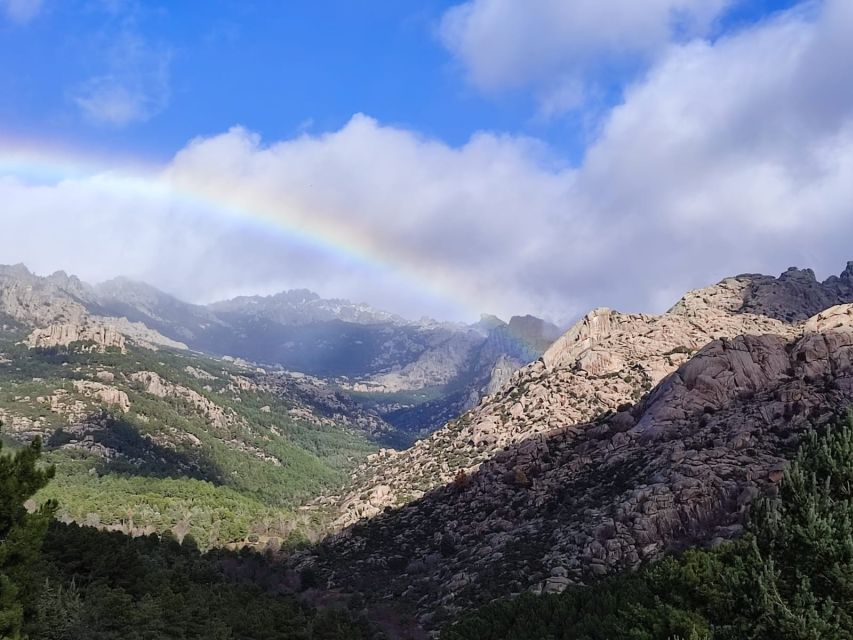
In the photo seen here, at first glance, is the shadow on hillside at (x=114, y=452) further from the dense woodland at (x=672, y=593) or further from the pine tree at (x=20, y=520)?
the pine tree at (x=20, y=520)

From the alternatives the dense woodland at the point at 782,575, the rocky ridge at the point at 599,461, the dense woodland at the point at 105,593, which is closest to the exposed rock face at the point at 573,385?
the rocky ridge at the point at 599,461

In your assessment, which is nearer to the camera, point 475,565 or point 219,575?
point 475,565

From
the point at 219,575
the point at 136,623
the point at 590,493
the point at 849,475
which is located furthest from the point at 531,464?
the point at 849,475

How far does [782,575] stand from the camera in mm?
28094

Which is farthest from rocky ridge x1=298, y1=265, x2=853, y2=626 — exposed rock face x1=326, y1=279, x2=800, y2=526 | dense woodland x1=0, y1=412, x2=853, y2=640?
dense woodland x1=0, y1=412, x2=853, y2=640

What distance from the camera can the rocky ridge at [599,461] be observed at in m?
71.9

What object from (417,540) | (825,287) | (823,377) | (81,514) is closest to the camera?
(823,377)

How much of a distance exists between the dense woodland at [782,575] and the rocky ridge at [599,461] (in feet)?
115

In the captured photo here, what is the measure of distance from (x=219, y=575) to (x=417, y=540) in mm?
30711

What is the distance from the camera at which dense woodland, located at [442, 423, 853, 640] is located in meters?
25.5

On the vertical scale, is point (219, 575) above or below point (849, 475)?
below

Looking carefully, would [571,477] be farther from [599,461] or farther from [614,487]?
[614,487]

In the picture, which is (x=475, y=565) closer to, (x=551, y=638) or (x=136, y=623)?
(x=551, y=638)

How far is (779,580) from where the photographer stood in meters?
27.6
